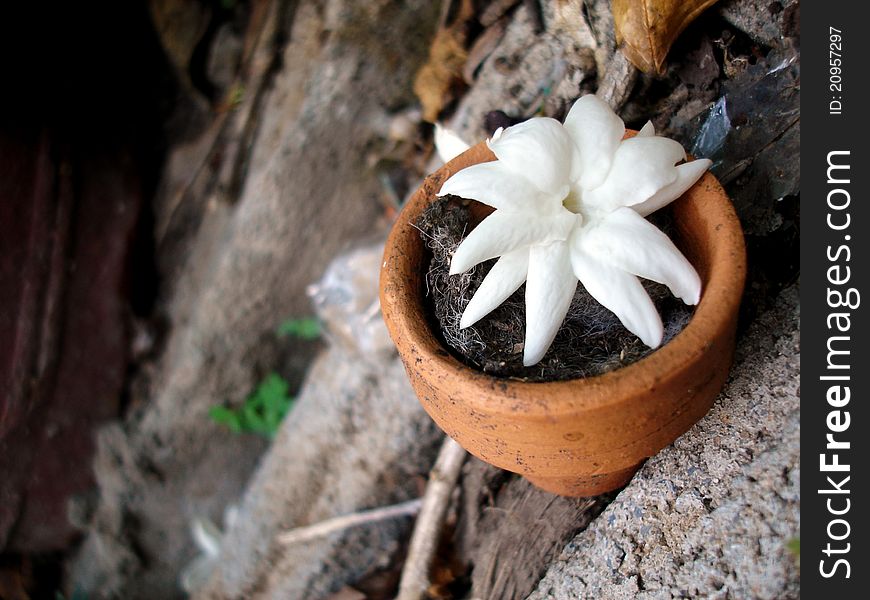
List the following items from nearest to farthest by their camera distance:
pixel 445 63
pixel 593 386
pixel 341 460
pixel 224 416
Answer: pixel 593 386, pixel 445 63, pixel 341 460, pixel 224 416

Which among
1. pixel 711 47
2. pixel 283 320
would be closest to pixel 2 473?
pixel 283 320

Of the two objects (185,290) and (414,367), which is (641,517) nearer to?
(414,367)

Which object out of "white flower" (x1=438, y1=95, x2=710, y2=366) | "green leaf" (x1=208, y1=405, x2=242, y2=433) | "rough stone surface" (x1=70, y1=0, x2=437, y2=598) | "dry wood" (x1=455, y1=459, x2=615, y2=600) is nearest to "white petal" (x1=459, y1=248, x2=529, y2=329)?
"white flower" (x1=438, y1=95, x2=710, y2=366)

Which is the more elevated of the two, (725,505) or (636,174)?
(636,174)

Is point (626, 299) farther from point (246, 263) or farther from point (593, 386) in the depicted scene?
point (246, 263)

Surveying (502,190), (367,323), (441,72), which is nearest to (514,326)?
(502,190)

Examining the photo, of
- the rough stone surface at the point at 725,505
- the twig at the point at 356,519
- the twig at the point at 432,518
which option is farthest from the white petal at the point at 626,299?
the twig at the point at 356,519
